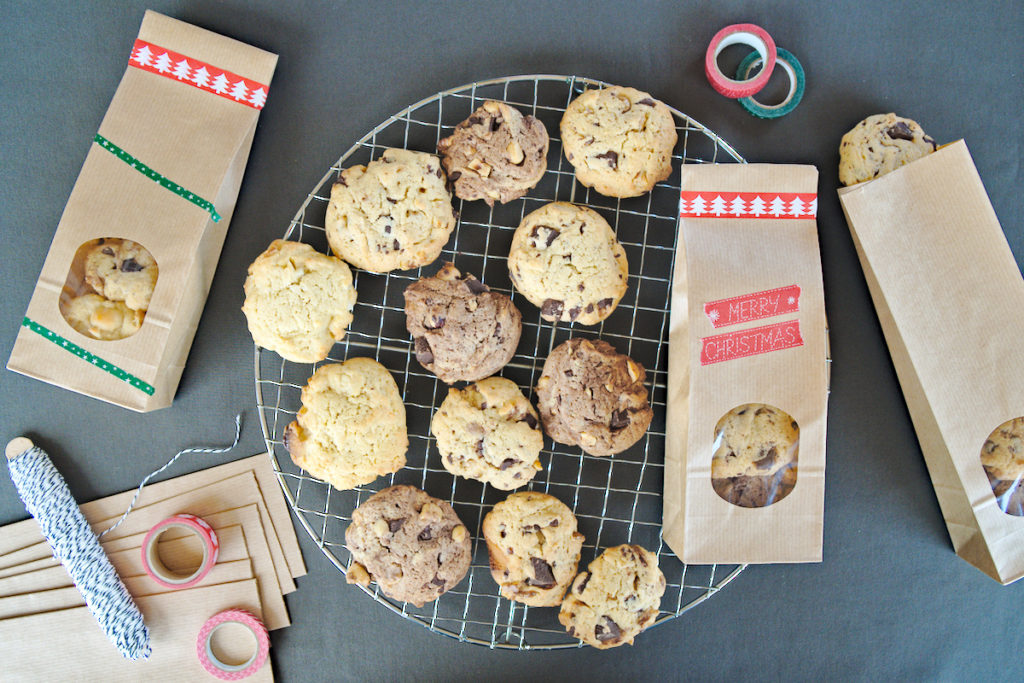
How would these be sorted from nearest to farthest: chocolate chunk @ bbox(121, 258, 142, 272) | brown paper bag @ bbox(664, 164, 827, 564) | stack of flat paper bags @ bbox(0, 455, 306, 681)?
brown paper bag @ bbox(664, 164, 827, 564) < chocolate chunk @ bbox(121, 258, 142, 272) < stack of flat paper bags @ bbox(0, 455, 306, 681)

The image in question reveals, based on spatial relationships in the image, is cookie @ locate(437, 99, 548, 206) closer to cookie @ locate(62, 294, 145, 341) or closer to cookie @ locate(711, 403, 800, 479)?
cookie @ locate(711, 403, 800, 479)

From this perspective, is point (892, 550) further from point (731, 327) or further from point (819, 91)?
Answer: point (819, 91)

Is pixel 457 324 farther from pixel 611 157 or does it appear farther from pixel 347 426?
pixel 611 157

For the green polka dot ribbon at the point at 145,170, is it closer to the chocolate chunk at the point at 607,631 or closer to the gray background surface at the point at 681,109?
the gray background surface at the point at 681,109

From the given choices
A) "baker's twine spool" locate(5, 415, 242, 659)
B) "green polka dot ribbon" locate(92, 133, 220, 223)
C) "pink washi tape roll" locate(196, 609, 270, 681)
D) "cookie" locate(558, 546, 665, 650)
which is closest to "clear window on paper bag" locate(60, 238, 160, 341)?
"green polka dot ribbon" locate(92, 133, 220, 223)

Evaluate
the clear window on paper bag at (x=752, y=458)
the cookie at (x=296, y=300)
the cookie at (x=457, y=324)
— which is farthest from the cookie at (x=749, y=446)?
the cookie at (x=296, y=300)

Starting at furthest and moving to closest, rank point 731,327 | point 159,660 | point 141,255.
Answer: point 159,660
point 141,255
point 731,327

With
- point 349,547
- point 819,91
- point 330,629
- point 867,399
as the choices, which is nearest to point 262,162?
point 349,547
